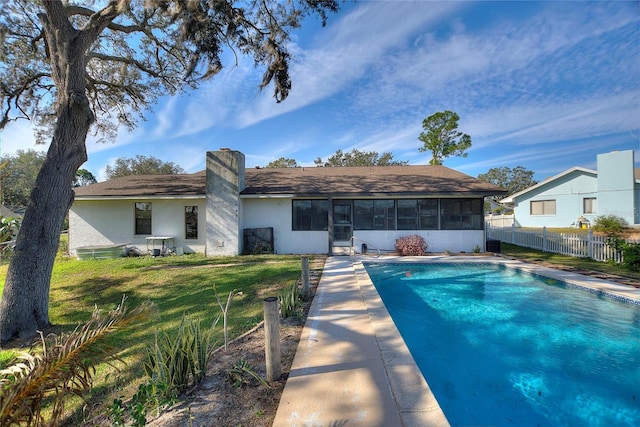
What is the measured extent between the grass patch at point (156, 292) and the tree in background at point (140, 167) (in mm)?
29729

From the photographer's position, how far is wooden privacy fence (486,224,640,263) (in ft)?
35.0

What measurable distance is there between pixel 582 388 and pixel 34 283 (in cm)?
959

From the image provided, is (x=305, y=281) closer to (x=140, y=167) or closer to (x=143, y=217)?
(x=143, y=217)

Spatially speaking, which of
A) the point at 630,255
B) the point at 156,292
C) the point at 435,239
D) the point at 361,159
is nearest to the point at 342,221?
the point at 435,239

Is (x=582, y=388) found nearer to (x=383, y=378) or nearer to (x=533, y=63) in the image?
(x=383, y=378)

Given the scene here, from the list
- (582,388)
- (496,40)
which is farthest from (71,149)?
(496,40)

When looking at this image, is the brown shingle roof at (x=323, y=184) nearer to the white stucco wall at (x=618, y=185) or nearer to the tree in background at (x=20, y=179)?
the white stucco wall at (x=618, y=185)

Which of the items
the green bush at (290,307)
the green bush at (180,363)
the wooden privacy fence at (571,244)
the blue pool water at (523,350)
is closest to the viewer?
the green bush at (180,363)

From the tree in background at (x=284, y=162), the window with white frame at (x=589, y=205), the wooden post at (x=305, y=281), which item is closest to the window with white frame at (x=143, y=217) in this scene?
the wooden post at (x=305, y=281)

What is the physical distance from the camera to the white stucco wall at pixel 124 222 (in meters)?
13.0

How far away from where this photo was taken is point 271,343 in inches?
121

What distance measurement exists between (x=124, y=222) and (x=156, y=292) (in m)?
7.77

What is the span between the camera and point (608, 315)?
6027mm

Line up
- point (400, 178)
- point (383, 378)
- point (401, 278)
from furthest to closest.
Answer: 1. point (400, 178)
2. point (401, 278)
3. point (383, 378)
